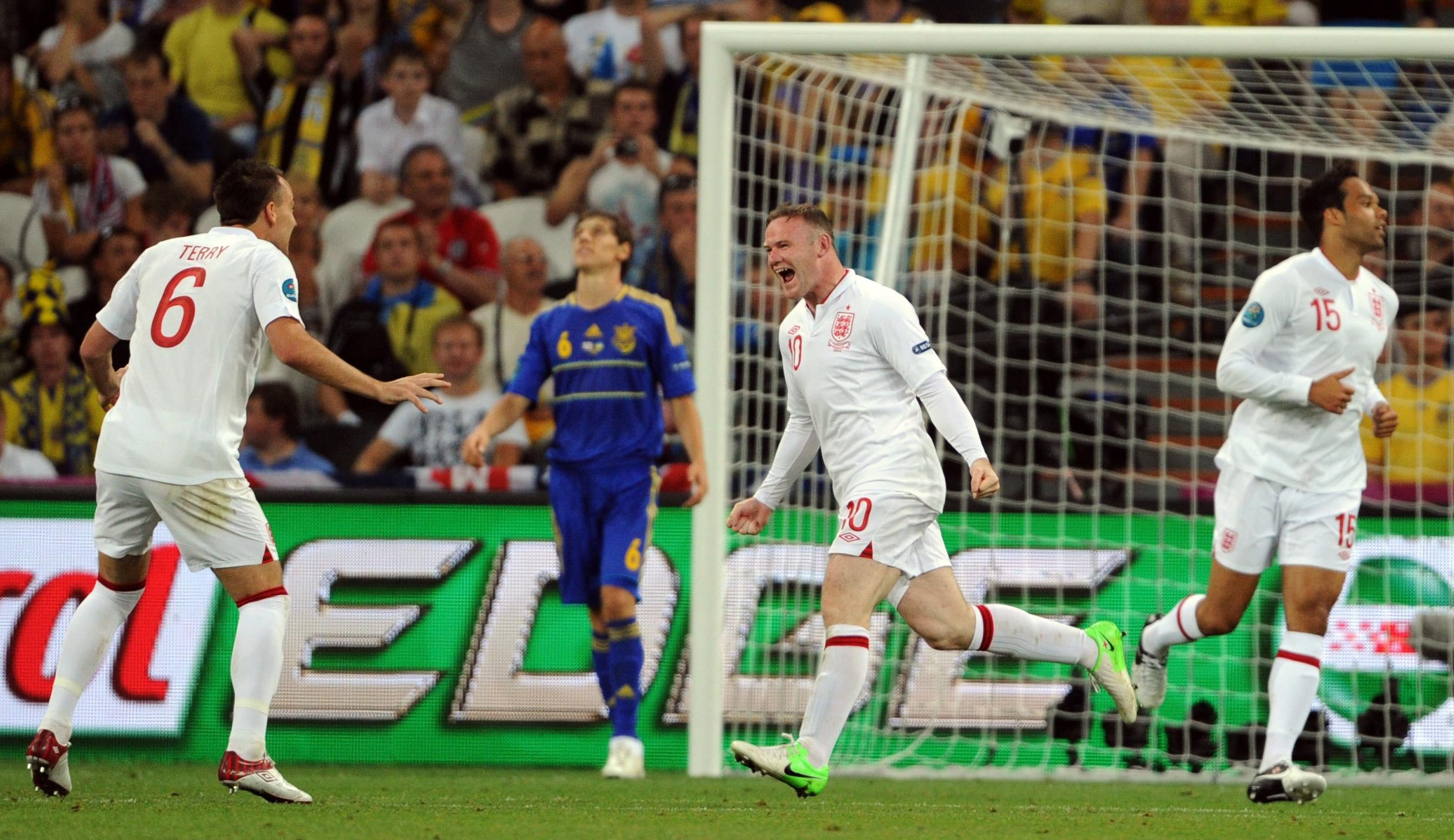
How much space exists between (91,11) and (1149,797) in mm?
9107

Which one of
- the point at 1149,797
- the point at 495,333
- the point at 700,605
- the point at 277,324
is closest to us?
the point at 277,324

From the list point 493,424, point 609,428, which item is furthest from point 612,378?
point 493,424

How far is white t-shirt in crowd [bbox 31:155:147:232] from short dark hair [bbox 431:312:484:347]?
2.39 m

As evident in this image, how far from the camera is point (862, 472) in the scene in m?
5.69

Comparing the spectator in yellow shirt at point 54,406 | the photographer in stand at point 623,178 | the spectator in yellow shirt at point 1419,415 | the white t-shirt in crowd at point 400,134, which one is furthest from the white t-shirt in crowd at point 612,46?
the spectator in yellow shirt at point 1419,415

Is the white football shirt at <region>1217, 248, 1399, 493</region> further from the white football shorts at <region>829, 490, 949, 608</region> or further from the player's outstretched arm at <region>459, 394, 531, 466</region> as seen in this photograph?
the player's outstretched arm at <region>459, 394, 531, 466</region>

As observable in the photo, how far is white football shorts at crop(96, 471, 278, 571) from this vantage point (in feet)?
18.1

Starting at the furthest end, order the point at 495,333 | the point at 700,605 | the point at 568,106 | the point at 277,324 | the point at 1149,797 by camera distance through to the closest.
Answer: the point at 568,106
the point at 495,333
the point at 700,605
the point at 1149,797
the point at 277,324

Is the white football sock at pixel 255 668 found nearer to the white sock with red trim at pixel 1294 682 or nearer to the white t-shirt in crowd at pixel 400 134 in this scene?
the white sock with red trim at pixel 1294 682

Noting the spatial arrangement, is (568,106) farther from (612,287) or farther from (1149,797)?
(1149,797)

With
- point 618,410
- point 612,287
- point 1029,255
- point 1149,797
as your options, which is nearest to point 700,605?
point 618,410

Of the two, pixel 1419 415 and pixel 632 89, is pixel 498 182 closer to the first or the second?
pixel 632 89

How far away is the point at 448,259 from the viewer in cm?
1113

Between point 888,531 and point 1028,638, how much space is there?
745 millimetres
